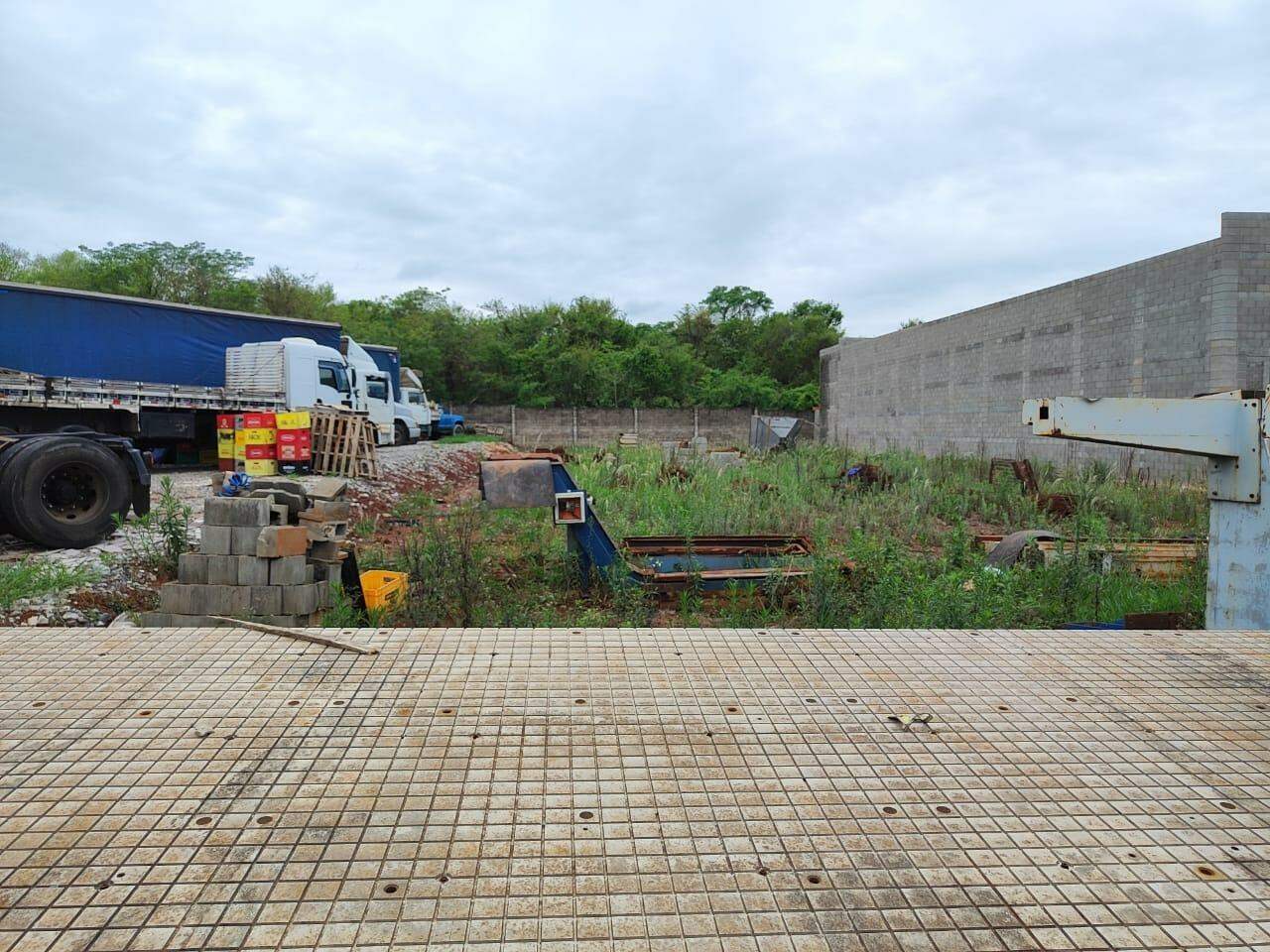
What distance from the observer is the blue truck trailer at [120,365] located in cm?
1344

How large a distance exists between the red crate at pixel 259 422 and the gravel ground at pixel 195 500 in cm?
123

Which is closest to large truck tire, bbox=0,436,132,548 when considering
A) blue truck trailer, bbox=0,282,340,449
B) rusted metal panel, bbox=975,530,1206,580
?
blue truck trailer, bbox=0,282,340,449

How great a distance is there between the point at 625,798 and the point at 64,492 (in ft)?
27.4

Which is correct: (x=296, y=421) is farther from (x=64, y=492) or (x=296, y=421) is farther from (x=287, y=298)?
(x=287, y=298)

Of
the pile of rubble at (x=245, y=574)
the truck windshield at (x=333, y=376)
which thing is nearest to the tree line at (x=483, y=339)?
the truck windshield at (x=333, y=376)

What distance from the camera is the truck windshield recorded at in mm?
19094

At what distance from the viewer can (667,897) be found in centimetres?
159

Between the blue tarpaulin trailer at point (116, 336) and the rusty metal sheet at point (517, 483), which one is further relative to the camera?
the blue tarpaulin trailer at point (116, 336)

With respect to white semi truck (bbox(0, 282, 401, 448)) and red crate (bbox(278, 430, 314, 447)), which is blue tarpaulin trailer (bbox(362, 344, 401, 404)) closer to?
white semi truck (bbox(0, 282, 401, 448))

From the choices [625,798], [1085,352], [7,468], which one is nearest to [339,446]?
[7,468]

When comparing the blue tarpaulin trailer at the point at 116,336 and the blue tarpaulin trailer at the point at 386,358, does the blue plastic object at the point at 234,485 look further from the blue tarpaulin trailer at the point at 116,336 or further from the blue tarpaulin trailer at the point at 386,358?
the blue tarpaulin trailer at the point at 386,358

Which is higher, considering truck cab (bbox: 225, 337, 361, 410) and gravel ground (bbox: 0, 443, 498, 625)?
truck cab (bbox: 225, 337, 361, 410)

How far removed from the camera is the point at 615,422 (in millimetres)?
35219

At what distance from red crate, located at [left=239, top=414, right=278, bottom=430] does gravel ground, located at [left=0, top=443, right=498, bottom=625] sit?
1231 millimetres
